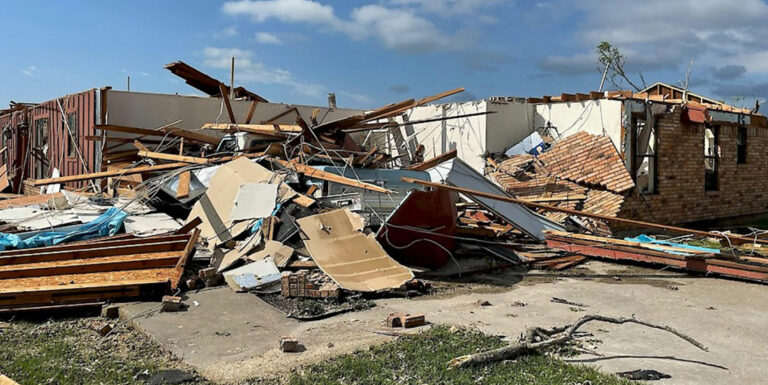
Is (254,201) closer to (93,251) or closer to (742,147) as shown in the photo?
(93,251)

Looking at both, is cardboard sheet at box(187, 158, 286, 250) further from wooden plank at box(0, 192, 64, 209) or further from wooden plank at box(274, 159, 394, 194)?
wooden plank at box(0, 192, 64, 209)

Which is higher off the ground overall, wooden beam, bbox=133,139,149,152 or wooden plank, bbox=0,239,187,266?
wooden beam, bbox=133,139,149,152

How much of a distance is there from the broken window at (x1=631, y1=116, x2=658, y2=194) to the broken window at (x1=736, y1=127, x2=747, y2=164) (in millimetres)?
4124

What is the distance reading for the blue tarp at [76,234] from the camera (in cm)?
830

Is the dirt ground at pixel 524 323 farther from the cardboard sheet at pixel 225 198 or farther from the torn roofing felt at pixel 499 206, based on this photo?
the torn roofing felt at pixel 499 206

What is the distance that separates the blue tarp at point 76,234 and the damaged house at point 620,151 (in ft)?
25.1

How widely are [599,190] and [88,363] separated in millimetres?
11694

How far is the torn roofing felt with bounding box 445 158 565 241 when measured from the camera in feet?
34.4

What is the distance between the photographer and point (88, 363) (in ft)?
15.1

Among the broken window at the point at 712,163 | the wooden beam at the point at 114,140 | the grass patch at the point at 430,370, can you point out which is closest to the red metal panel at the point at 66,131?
the wooden beam at the point at 114,140

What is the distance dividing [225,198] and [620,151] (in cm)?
930

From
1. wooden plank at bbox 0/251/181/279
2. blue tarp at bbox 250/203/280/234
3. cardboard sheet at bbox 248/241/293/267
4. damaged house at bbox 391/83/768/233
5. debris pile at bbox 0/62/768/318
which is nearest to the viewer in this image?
wooden plank at bbox 0/251/181/279

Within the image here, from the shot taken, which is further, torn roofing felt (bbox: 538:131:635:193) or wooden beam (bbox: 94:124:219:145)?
torn roofing felt (bbox: 538:131:635:193)

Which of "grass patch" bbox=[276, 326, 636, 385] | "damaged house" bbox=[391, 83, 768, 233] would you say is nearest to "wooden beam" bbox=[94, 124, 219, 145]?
"damaged house" bbox=[391, 83, 768, 233]
